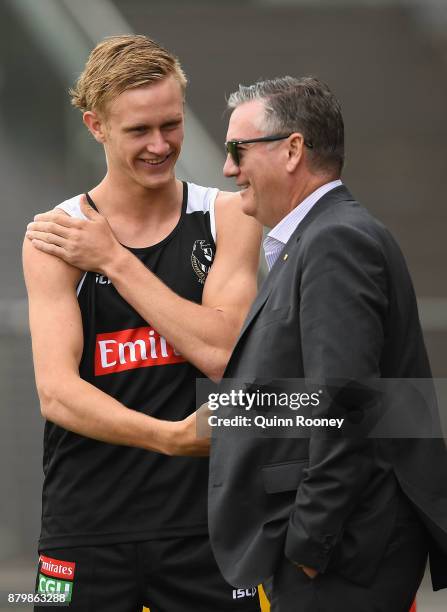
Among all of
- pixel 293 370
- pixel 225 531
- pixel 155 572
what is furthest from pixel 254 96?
pixel 155 572

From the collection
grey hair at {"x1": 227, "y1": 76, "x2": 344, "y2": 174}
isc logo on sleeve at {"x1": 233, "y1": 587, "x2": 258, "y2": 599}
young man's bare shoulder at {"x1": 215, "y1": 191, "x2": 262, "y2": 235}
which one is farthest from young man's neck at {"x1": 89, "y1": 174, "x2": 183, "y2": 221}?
isc logo on sleeve at {"x1": 233, "y1": 587, "x2": 258, "y2": 599}

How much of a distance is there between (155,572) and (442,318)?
237 cm

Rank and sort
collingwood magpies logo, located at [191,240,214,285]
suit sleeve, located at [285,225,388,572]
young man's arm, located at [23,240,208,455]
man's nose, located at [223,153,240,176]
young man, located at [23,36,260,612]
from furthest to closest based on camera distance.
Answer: collingwood magpies logo, located at [191,240,214,285], young man, located at [23,36,260,612], young man's arm, located at [23,240,208,455], man's nose, located at [223,153,240,176], suit sleeve, located at [285,225,388,572]

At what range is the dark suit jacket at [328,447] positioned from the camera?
2.08m

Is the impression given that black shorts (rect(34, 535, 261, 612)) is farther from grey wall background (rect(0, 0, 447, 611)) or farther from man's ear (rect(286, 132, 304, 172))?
grey wall background (rect(0, 0, 447, 611))

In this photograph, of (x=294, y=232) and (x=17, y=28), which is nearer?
(x=294, y=232)

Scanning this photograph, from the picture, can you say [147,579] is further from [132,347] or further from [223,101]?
[223,101]

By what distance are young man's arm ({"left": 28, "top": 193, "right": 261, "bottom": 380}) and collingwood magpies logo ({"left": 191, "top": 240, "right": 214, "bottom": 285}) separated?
0.02 metres

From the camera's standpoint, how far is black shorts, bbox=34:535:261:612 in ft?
8.84

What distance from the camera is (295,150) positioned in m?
2.31

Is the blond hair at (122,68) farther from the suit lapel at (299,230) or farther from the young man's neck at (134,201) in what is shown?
the suit lapel at (299,230)

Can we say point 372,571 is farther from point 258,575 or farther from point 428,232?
point 428,232

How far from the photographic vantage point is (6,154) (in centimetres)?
476

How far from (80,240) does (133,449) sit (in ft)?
1.62
